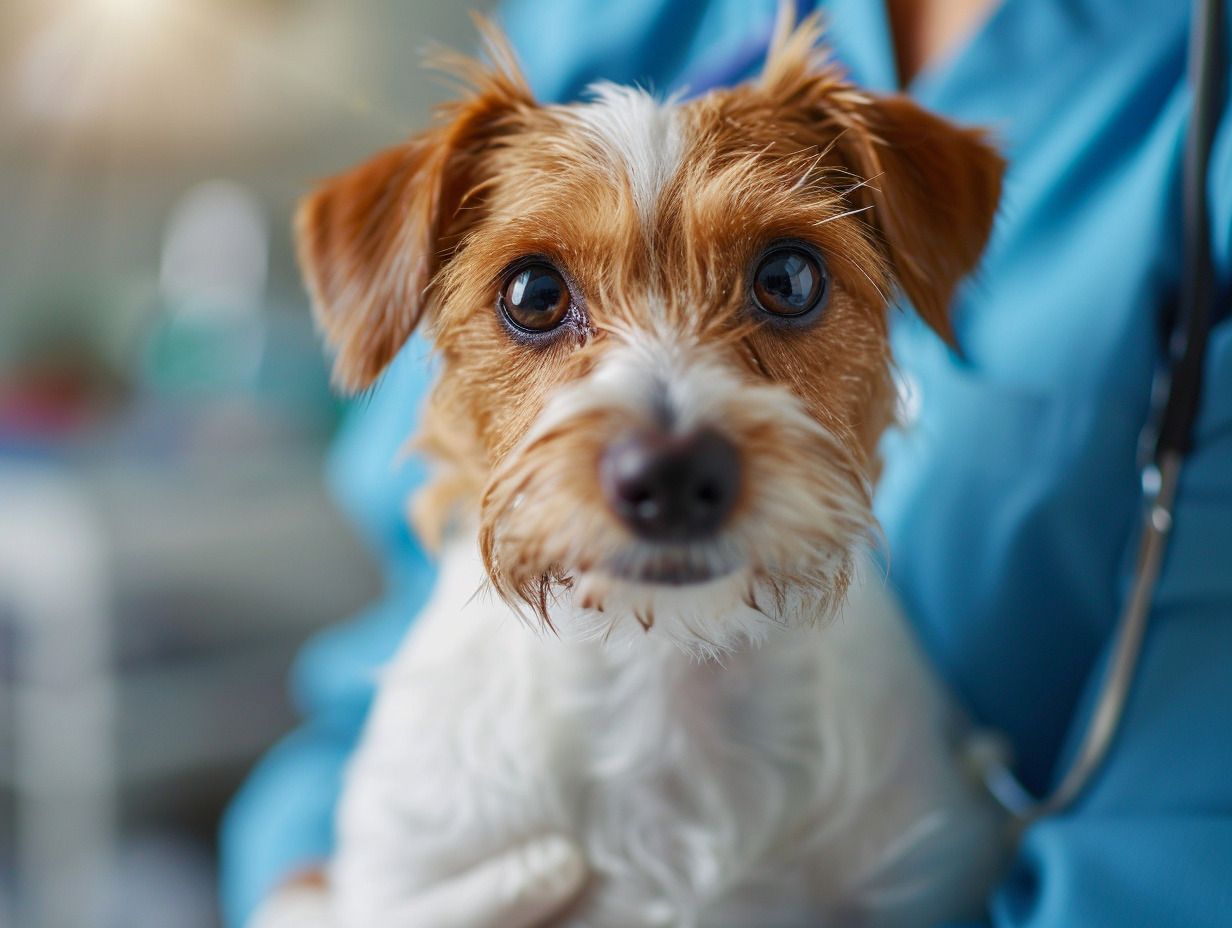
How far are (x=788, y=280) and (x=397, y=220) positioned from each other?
0.49m

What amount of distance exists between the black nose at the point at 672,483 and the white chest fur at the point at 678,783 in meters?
0.37

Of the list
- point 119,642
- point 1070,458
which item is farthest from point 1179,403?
point 119,642

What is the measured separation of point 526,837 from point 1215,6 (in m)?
1.34

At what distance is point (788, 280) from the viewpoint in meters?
1.01

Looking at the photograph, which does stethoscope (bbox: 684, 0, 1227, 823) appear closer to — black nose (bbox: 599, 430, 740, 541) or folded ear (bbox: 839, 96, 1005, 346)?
folded ear (bbox: 839, 96, 1005, 346)

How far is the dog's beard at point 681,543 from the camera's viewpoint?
84 centimetres

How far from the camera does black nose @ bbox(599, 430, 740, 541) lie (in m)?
0.81

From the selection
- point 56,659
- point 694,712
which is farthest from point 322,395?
point 694,712

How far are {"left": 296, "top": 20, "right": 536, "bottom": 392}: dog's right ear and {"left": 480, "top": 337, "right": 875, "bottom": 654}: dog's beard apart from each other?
280 millimetres

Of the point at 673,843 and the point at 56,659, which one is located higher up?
the point at 673,843

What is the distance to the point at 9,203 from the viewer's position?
311cm

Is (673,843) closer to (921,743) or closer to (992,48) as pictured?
(921,743)

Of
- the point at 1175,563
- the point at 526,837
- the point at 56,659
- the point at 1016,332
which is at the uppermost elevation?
the point at 1016,332

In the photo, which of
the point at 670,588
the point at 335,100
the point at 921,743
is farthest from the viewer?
the point at 335,100
